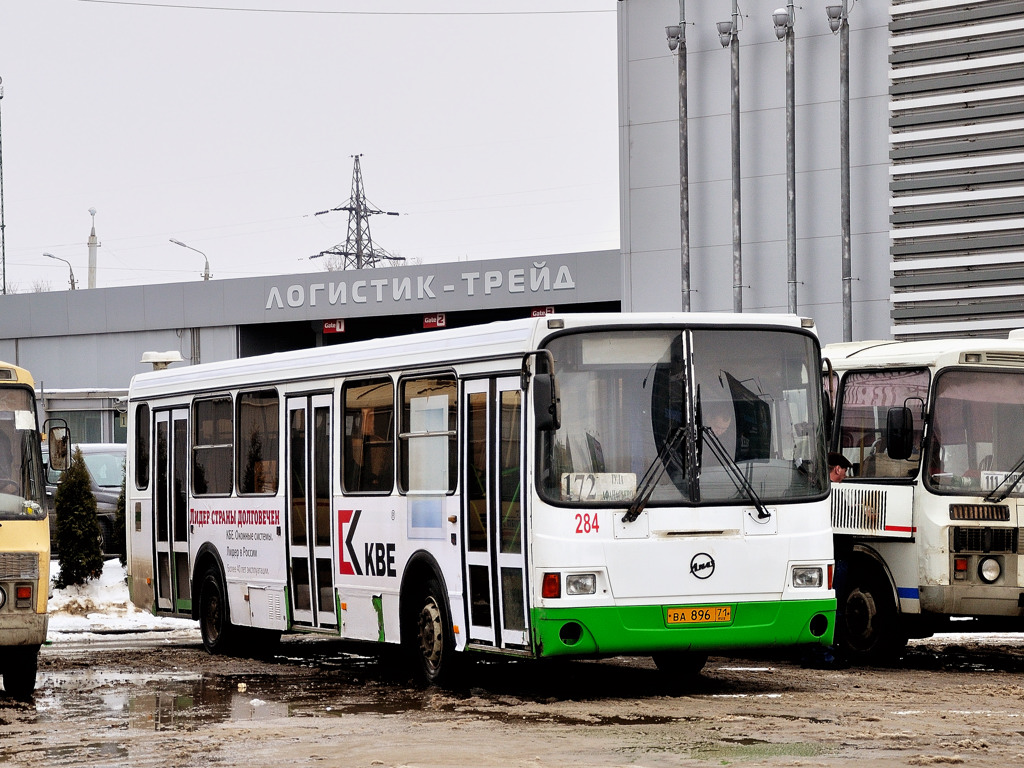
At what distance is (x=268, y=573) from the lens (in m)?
15.0

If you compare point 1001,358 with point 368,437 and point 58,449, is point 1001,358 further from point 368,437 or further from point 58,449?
point 58,449

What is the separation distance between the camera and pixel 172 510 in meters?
16.9

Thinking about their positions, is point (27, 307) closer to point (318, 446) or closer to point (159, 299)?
point (159, 299)

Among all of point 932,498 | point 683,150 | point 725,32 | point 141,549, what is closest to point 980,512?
point 932,498

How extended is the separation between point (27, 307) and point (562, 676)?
3986 cm

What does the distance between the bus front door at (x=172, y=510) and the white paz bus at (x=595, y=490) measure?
3.67 m

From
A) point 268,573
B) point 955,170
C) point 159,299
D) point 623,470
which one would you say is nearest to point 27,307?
point 159,299

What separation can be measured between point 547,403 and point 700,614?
5.81ft

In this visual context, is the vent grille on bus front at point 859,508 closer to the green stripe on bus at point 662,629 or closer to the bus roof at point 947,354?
the bus roof at point 947,354

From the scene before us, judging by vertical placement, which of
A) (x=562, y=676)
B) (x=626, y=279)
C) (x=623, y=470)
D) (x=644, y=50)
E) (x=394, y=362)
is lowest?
(x=562, y=676)

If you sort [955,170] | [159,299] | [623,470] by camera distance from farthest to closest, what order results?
1. [159,299]
2. [955,170]
3. [623,470]

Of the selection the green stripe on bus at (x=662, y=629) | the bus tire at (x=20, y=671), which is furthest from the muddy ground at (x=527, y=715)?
the green stripe on bus at (x=662, y=629)

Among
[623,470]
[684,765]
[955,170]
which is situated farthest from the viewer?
[955,170]

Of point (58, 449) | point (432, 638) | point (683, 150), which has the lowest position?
point (432, 638)
